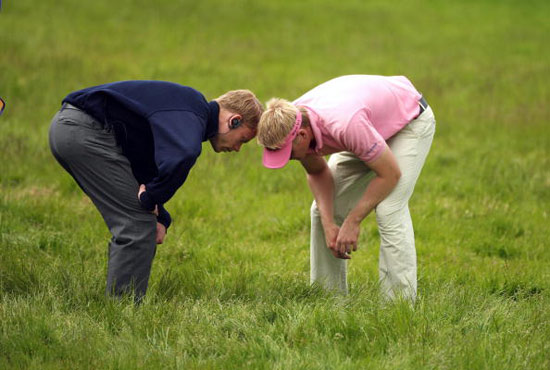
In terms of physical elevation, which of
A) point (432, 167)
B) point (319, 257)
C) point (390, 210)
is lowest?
point (432, 167)

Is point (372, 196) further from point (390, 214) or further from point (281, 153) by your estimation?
point (281, 153)

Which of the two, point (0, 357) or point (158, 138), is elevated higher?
point (158, 138)

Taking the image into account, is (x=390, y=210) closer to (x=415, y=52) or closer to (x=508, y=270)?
(x=508, y=270)

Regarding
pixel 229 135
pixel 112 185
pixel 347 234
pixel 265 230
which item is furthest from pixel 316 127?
pixel 265 230

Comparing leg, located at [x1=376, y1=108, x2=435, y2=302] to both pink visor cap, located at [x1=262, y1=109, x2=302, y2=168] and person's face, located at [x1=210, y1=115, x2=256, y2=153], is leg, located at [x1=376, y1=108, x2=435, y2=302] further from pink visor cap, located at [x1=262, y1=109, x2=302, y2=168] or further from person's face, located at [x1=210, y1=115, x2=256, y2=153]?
person's face, located at [x1=210, y1=115, x2=256, y2=153]

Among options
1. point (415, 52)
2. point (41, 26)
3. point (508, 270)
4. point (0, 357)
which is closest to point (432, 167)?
point (508, 270)

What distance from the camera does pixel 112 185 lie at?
16.3 feet

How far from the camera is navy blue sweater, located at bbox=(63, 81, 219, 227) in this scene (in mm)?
4598

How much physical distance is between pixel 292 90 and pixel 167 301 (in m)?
8.34

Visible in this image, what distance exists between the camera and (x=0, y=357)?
166 inches

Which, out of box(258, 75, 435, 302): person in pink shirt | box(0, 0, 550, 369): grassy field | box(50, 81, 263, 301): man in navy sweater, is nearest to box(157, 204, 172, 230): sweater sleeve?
box(50, 81, 263, 301): man in navy sweater

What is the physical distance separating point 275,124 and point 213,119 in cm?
41

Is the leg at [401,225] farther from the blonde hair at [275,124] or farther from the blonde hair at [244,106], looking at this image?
the blonde hair at [244,106]

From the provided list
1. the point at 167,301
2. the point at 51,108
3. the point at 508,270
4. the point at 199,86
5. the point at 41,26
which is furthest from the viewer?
the point at 41,26
